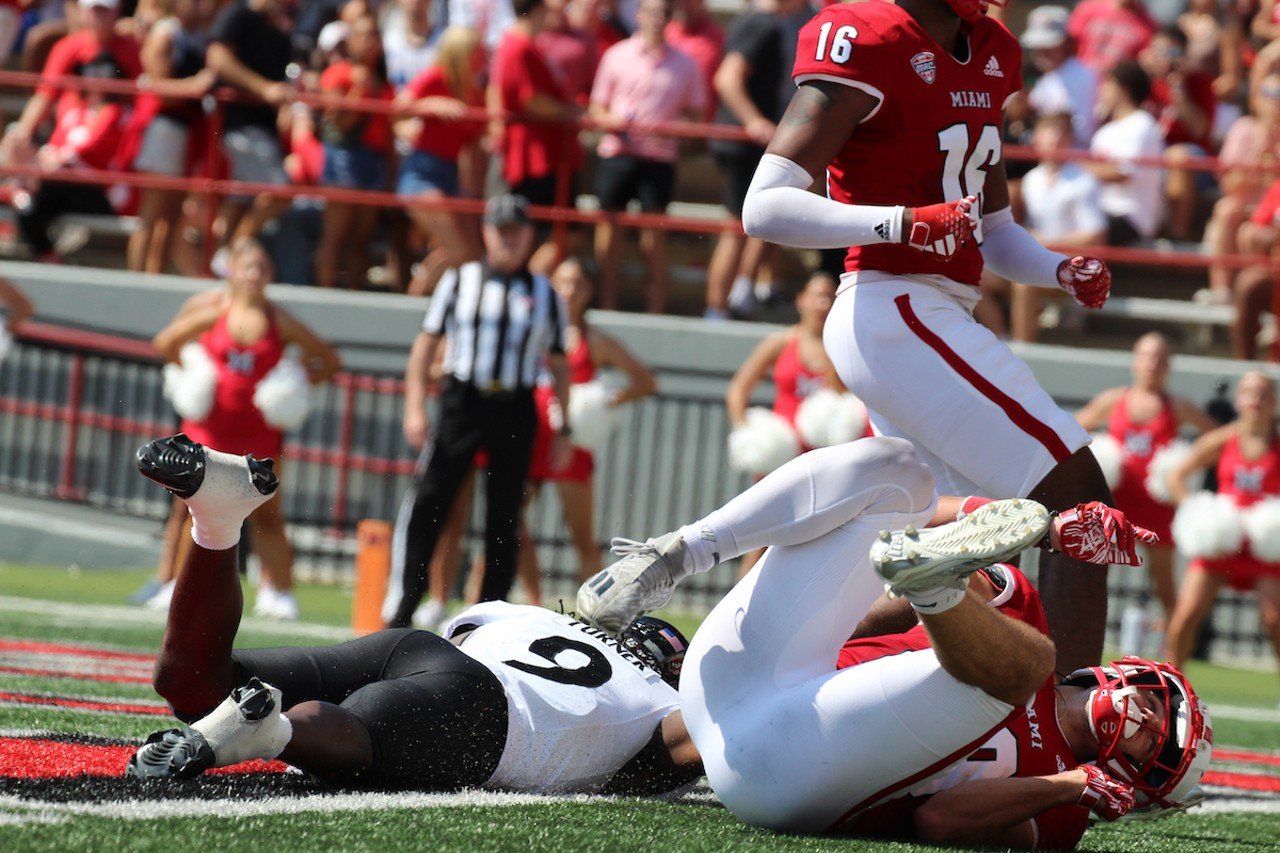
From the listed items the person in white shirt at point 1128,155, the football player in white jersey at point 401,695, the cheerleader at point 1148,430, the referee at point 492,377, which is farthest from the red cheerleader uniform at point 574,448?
the football player in white jersey at point 401,695

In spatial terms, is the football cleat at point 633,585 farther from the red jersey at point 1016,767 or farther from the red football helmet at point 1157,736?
the red football helmet at point 1157,736

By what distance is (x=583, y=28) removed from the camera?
11.2 m

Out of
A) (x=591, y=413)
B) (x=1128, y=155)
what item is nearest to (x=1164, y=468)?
(x=1128, y=155)

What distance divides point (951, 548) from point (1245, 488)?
6448 millimetres

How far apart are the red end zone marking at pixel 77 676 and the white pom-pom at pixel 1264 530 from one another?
5460mm


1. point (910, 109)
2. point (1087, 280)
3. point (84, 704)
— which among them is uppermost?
point (910, 109)

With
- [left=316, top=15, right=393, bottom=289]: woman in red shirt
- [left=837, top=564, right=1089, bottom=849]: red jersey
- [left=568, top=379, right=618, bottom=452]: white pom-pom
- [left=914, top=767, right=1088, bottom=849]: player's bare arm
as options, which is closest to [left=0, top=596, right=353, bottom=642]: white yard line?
[left=568, top=379, right=618, bottom=452]: white pom-pom

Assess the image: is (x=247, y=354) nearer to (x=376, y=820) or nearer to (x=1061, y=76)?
(x=1061, y=76)

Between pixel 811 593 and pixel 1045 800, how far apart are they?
1.91 feet

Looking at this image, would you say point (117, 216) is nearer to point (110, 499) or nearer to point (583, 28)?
point (110, 499)

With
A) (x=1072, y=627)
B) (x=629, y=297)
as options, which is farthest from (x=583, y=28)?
(x=1072, y=627)

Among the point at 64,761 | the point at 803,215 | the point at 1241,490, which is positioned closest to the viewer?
the point at 64,761

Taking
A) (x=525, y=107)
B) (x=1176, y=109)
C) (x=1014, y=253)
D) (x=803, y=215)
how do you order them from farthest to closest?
(x=1176, y=109), (x=525, y=107), (x=1014, y=253), (x=803, y=215)

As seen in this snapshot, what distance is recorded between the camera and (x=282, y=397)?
8.91m
